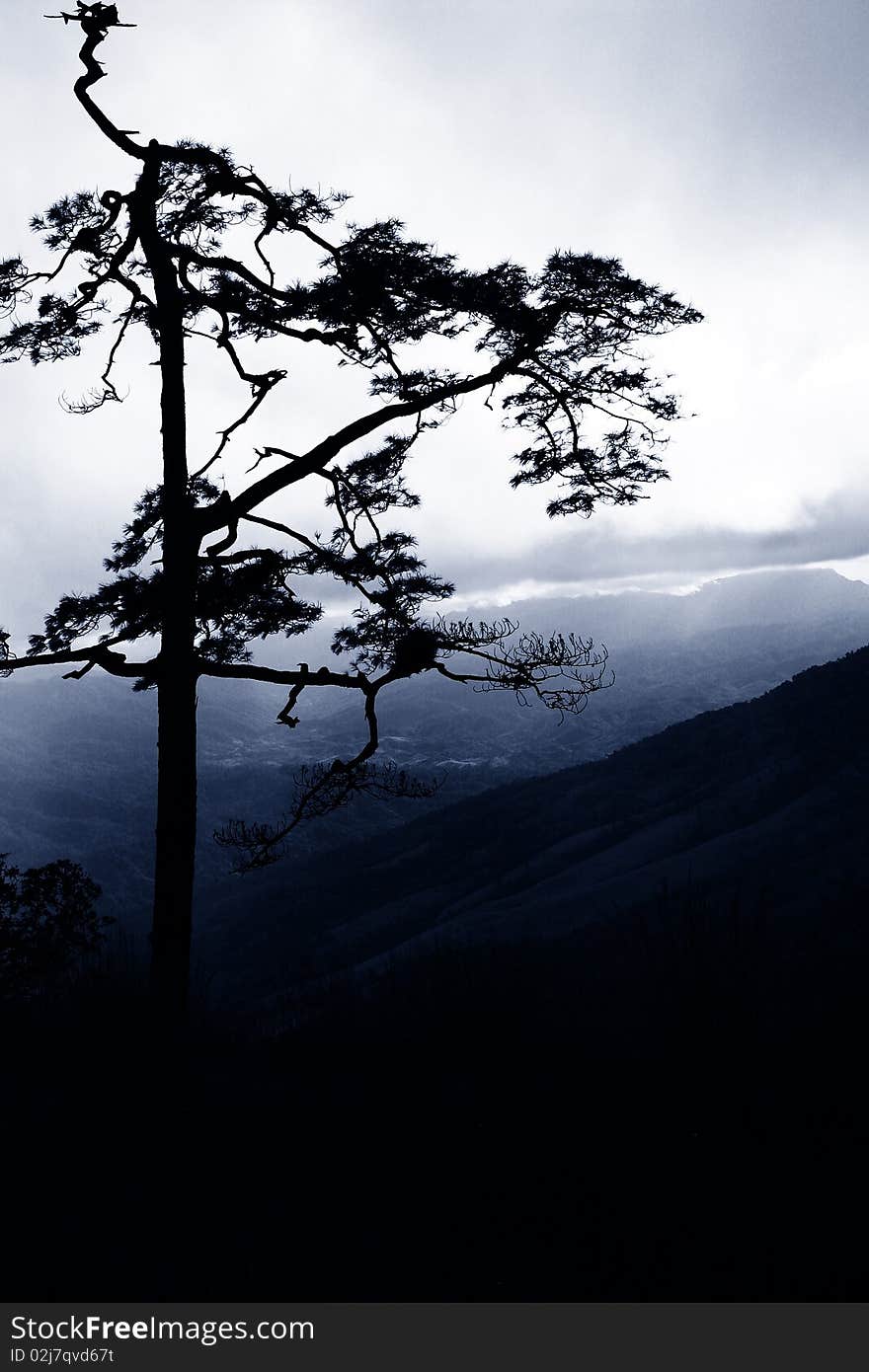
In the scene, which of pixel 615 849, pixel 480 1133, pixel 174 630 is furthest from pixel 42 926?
pixel 615 849

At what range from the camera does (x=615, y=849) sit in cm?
5456

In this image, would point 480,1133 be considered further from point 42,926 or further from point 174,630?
point 42,926

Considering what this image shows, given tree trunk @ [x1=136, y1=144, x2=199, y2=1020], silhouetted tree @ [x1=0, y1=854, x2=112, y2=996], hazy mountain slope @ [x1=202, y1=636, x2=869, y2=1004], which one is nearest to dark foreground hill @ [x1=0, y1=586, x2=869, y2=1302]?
silhouetted tree @ [x1=0, y1=854, x2=112, y2=996]

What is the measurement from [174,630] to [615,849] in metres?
49.2

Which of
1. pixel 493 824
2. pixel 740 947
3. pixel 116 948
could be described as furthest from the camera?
pixel 493 824

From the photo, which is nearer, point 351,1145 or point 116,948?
point 351,1145

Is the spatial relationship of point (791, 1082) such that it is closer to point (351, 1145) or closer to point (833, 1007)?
point (833, 1007)

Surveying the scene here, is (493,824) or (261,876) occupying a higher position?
(493,824)

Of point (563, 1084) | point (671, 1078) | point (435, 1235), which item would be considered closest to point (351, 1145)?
point (435, 1235)

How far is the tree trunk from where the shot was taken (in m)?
8.66

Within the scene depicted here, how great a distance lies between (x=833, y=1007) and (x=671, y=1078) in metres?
1.66
